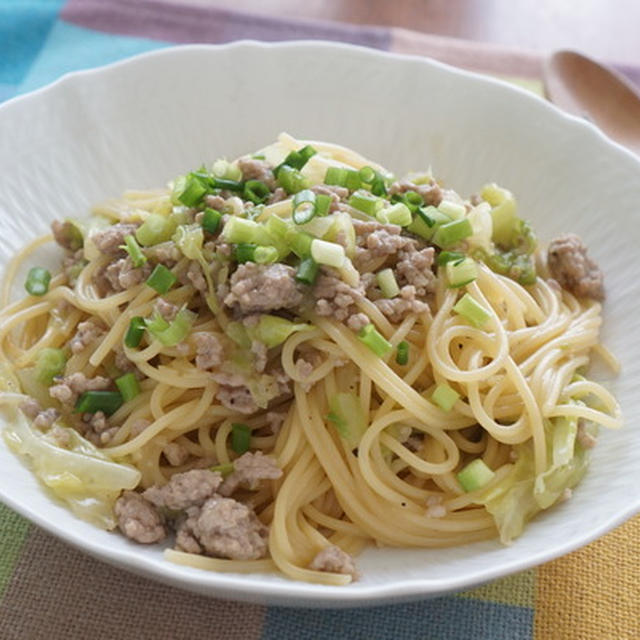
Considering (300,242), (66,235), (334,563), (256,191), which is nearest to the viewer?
(334,563)

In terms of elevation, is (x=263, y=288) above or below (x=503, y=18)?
below

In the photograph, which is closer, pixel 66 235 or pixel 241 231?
pixel 241 231

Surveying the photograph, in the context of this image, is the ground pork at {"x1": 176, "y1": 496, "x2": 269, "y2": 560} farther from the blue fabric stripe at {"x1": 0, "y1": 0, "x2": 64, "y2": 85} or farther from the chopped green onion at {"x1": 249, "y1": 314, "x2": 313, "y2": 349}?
the blue fabric stripe at {"x1": 0, "y1": 0, "x2": 64, "y2": 85}

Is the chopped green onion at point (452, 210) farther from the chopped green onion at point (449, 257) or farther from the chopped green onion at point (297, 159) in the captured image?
the chopped green onion at point (297, 159)

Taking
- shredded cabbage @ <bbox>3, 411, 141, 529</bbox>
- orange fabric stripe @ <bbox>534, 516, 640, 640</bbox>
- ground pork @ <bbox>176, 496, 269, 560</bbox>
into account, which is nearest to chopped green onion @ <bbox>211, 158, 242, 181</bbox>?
shredded cabbage @ <bbox>3, 411, 141, 529</bbox>

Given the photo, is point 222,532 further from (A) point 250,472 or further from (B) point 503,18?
(B) point 503,18

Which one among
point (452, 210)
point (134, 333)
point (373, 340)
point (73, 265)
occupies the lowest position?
point (73, 265)

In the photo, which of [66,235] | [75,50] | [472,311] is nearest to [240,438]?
[472,311]
